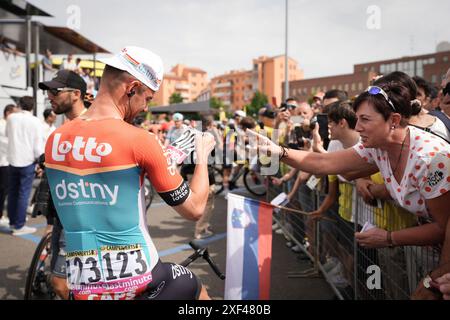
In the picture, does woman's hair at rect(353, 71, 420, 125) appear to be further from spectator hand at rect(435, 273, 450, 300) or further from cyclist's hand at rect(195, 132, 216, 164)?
cyclist's hand at rect(195, 132, 216, 164)

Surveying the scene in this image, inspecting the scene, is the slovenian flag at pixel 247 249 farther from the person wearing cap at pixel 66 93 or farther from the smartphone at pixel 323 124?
the smartphone at pixel 323 124

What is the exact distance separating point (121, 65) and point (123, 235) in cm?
74

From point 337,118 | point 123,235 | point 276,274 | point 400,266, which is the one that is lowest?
point 276,274

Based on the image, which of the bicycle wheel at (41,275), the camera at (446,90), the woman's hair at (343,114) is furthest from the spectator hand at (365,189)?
the bicycle wheel at (41,275)

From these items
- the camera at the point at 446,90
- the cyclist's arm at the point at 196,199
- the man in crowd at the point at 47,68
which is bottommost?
the cyclist's arm at the point at 196,199

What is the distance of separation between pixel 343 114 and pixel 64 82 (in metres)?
2.46

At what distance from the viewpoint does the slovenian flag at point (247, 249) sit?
8.53 ft

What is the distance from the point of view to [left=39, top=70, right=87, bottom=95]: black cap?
108 inches

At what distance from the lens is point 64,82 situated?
2.80 metres

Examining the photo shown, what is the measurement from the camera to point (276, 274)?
4.34 metres

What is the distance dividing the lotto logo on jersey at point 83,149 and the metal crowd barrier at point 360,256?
79.2 inches

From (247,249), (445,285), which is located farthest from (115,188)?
(445,285)
